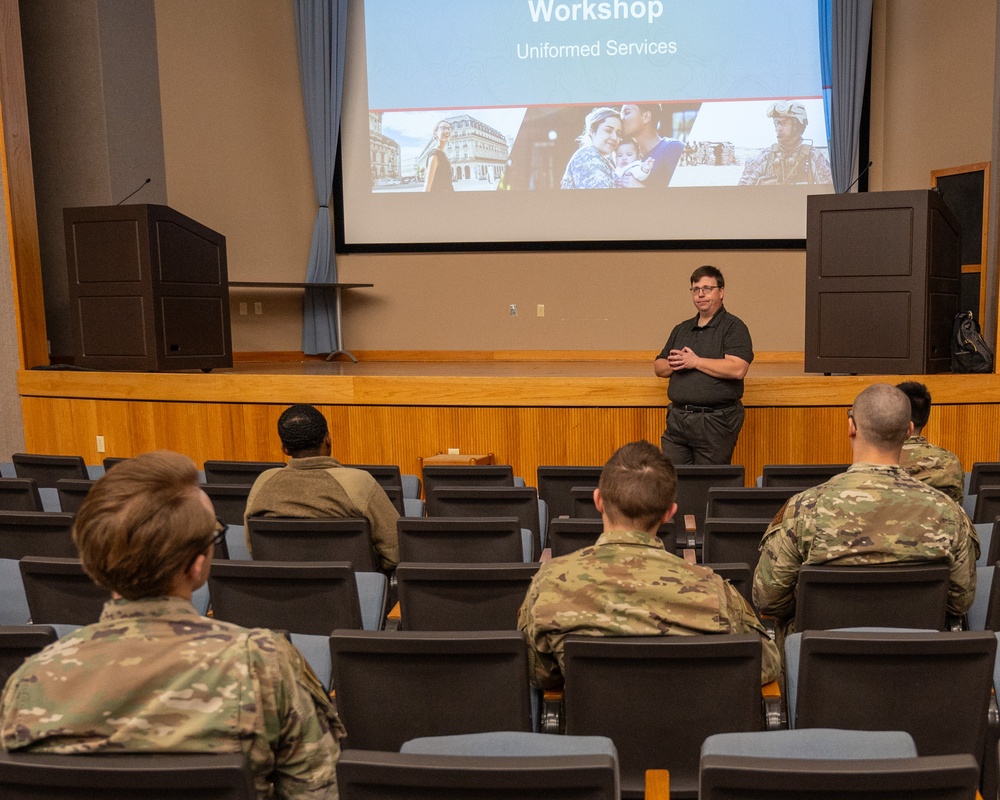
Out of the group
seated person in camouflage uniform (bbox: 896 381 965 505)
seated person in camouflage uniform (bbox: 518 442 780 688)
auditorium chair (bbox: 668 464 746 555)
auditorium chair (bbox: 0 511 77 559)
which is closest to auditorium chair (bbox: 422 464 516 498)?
auditorium chair (bbox: 668 464 746 555)

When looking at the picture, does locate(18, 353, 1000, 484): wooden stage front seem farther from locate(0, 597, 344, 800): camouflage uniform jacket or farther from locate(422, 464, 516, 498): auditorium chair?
locate(0, 597, 344, 800): camouflage uniform jacket

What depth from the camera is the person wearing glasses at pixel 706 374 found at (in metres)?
4.92

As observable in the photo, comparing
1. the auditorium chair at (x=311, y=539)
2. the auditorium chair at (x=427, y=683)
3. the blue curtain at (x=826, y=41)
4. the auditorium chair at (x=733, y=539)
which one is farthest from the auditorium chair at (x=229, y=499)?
the blue curtain at (x=826, y=41)

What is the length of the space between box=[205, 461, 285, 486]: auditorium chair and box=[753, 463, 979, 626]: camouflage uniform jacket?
2913 millimetres

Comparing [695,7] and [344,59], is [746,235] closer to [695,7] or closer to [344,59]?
[695,7]

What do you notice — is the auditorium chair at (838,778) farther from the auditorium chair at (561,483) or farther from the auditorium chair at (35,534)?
the auditorium chair at (561,483)

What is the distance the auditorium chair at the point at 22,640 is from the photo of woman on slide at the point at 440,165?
8.28 m

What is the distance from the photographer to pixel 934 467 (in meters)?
3.41

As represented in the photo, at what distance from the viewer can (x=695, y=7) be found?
8969mm

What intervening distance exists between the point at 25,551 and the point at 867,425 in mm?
2903

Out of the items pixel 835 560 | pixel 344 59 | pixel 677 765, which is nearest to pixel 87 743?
pixel 677 765

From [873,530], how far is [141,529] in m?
1.79

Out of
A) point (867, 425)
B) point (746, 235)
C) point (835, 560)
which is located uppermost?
point (746, 235)

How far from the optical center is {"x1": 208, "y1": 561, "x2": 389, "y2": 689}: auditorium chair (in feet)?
7.85
